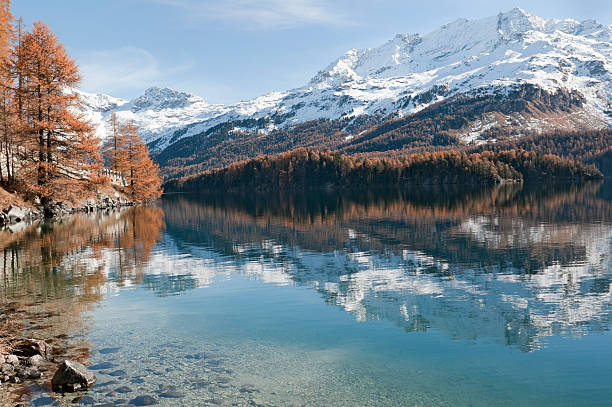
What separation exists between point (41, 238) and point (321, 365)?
3677cm

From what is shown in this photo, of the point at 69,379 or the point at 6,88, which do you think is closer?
the point at 69,379

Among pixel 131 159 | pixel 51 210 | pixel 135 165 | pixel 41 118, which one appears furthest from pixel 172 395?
pixel 131 159

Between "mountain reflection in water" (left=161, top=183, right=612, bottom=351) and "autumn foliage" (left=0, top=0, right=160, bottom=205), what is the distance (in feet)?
62.9

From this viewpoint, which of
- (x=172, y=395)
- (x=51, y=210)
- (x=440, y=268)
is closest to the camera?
(x=172, y=395)

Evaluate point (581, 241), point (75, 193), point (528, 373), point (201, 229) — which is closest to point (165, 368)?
point (528, 373)

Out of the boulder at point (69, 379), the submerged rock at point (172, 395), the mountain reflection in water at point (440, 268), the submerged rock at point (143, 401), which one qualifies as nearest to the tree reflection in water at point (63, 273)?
the boulder at point (69, 379)

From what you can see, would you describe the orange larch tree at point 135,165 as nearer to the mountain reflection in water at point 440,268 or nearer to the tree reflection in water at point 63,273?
the tree reflection in water at point 63,273

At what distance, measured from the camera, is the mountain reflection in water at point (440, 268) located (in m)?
17.7

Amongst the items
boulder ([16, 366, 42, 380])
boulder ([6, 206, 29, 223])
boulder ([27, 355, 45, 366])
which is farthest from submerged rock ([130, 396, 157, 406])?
boulder ([6, 206, 29, 223])

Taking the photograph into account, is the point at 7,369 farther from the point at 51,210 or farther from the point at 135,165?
the point at 135,165

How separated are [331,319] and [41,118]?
53294 millimetres

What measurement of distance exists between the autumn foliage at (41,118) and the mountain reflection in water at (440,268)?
62.9ft

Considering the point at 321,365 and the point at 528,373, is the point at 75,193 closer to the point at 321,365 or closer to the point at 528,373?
the point at 321,365

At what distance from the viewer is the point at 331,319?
18141 millimetres
